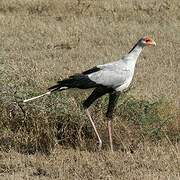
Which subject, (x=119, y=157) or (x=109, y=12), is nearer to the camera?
(x=119, y=157)

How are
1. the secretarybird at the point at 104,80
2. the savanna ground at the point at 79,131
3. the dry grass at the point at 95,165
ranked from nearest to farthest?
1. the dry grass at the point at 95,165
2. the savanna ground at the point at 79,131
3. the secretarybird at the point at 104,80

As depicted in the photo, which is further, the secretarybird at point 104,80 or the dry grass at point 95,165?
the secretarybird at point 104,80

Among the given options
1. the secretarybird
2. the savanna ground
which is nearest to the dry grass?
the savanna ground

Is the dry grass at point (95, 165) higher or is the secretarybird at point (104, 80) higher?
the secretarybird at point (104, 80)

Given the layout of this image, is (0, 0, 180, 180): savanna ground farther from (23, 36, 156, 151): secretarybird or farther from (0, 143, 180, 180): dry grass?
(23, 36, 156, 151): secretarybird

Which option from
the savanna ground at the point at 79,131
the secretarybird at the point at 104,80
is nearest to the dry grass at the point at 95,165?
the savanna ground at the point at 79,131

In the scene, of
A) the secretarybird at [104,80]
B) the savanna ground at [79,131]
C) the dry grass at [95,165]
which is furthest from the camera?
the secretarybird at [104,80]

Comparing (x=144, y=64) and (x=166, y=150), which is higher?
(x=166, y=150)

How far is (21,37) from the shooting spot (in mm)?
12953

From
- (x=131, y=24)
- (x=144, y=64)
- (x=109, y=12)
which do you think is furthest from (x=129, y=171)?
(x=109, y=12)

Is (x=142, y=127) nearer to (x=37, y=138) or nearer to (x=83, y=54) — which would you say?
(x=37, y=138)

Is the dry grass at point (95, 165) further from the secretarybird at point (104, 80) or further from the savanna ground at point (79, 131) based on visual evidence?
the secretarybird at point (104, 80)

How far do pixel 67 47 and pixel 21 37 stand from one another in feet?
3.95

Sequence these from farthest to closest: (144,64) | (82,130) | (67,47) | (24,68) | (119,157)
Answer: (67,47), (144,64), (24,68), (82,130), (119,157)
